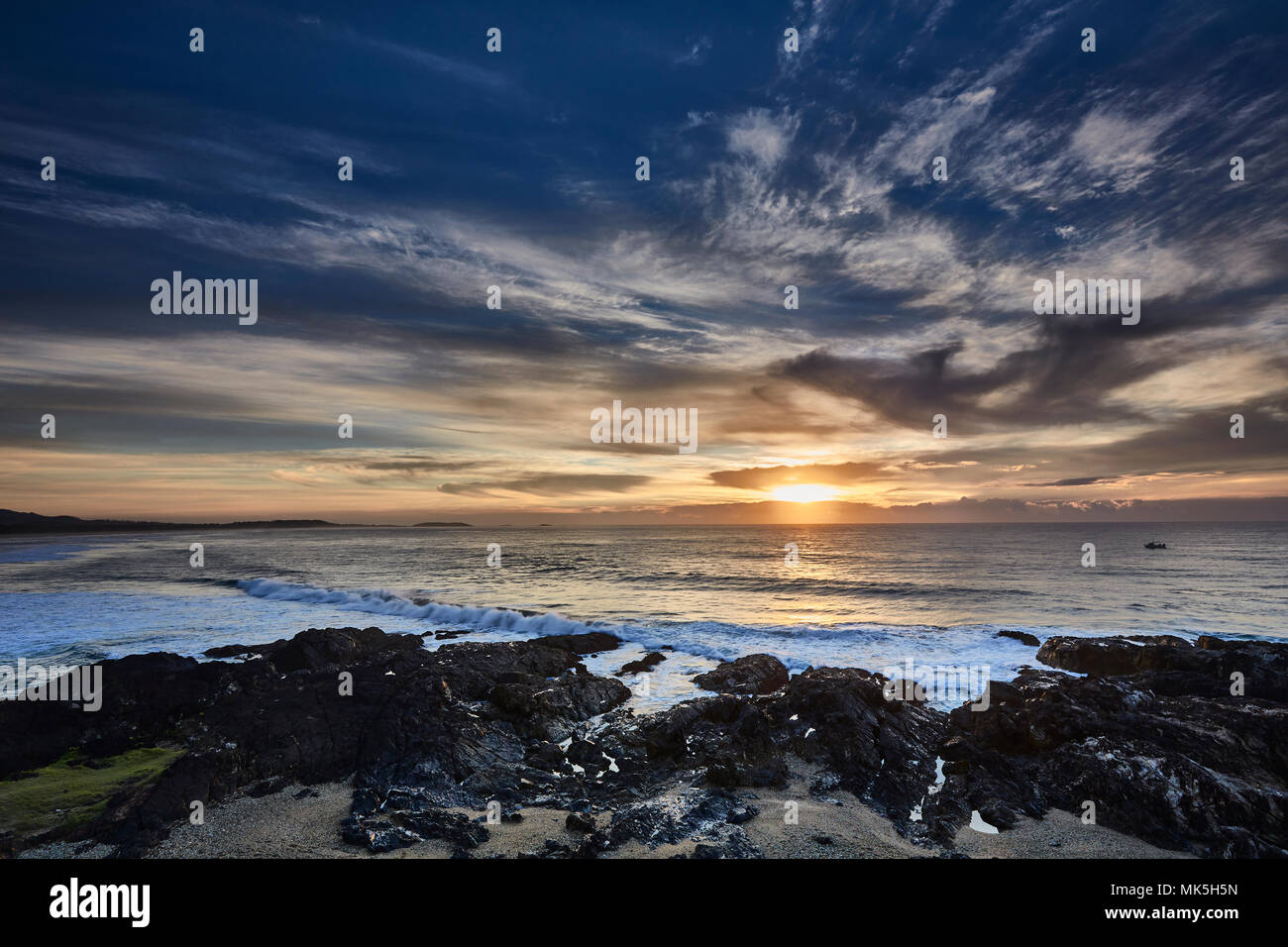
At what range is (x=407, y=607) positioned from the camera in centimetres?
3541

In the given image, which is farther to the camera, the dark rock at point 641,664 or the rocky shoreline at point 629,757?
the dark rock at point 641,664

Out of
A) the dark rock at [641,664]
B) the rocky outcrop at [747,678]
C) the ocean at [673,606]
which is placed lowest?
the ocean at [673,606]

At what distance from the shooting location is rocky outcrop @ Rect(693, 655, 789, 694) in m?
18.1

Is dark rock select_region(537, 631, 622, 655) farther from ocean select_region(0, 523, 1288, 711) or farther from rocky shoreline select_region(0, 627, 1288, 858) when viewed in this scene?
rocky shoreline select_region(0, 627, 1288, 858)

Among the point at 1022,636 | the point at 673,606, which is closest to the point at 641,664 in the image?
the point at 673,606

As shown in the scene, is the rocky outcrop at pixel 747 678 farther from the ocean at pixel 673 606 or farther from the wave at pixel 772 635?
the wave at pixel 772 635

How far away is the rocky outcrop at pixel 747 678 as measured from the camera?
18.1 metres

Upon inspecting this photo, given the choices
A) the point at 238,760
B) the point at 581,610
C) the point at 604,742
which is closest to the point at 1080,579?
the point at 581,610

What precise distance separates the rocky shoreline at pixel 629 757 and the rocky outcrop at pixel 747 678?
8.56 ft

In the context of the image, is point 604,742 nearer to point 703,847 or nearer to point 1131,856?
point 703,847

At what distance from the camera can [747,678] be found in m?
18.6

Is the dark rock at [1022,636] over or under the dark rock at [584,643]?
under

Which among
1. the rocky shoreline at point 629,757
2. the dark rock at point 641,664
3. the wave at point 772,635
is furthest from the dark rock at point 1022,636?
the dark rock at point 641,664
